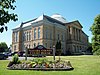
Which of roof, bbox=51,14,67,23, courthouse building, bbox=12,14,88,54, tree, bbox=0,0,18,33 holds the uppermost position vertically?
roof, bbox=51,14,67,23

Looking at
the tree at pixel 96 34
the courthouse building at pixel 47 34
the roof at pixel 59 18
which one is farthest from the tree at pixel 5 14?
the roof at pixel 59 18

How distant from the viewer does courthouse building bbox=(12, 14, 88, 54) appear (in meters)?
74.7

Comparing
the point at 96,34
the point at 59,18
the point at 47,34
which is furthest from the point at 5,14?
the point at 59,18

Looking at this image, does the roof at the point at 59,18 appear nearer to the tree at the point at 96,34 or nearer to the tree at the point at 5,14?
the tree at the point at 96,34

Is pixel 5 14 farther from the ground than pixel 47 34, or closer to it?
closer to it

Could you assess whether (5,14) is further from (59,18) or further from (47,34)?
(59,18)

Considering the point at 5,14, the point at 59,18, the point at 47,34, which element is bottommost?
the point at 5,14

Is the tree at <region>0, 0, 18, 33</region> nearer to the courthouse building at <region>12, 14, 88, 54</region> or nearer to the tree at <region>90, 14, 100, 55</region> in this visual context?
the tree at <region>90, 14, 100, 55</region>

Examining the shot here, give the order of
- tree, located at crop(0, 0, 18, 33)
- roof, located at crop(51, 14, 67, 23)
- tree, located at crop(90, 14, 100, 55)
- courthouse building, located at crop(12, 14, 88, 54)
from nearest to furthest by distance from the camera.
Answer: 1. tree, located at crop(0, 0, 18, 33)
2. tree, located at crop(90, 14, 100, 55)
3. courthouse building, located at crop(12, 14, 88, 54)
4. roof, located at crop(51, 14, 67, 23)

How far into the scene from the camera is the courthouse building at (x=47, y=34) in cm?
7469

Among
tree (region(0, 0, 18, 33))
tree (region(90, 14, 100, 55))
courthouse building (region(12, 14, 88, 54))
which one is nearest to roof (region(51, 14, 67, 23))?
courthouse building (region(12, 14, 88, 54))

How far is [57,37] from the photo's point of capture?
268 feet

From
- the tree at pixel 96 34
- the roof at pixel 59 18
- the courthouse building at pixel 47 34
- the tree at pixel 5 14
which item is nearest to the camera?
the tree at pixel 5 14

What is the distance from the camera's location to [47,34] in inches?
3012
